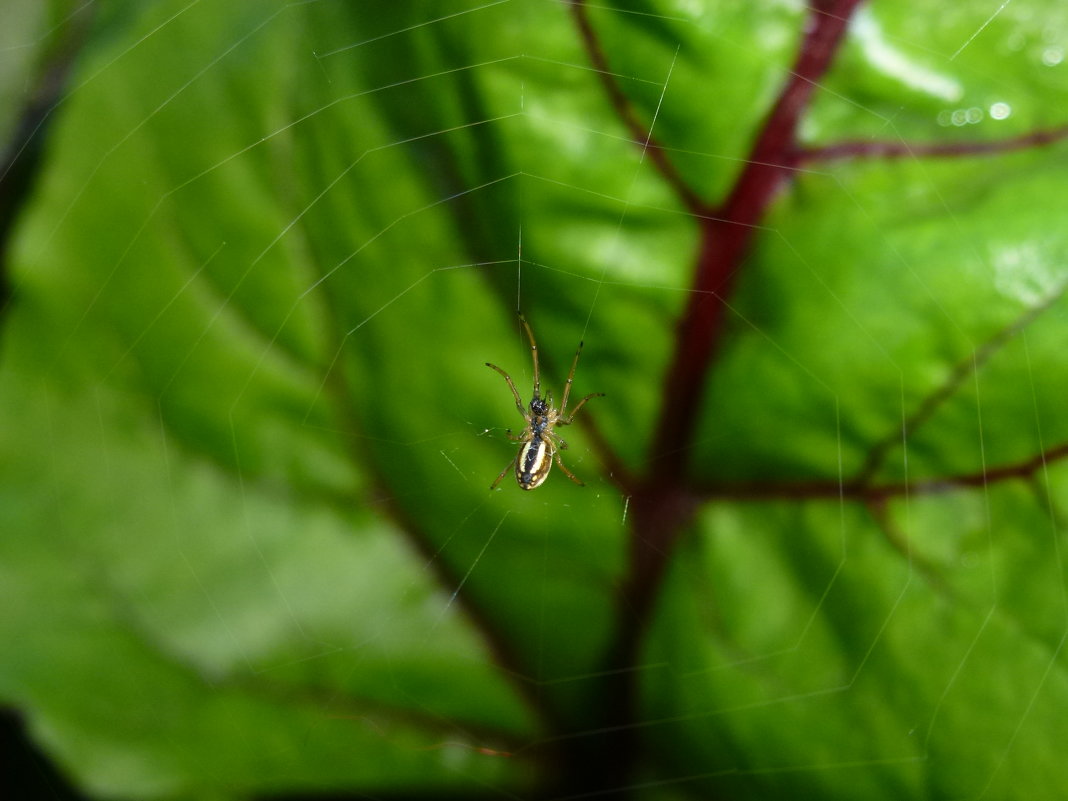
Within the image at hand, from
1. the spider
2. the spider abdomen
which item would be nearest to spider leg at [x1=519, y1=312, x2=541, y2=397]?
the spider

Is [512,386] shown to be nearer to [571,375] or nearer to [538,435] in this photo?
[571,375]

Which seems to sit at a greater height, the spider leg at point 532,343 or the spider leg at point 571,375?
the spider leg at point 532,343

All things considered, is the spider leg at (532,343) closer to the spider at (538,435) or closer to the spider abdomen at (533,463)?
the spider at (538,435)

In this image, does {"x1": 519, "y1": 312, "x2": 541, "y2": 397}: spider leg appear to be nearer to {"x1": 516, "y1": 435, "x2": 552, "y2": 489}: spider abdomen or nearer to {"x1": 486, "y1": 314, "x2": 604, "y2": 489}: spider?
{"x1": 486, "y1": 314, "x2": 604, "y2": 489}: spider

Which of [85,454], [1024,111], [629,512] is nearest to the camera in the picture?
[1024,111]

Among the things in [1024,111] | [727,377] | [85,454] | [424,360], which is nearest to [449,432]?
[424,360]

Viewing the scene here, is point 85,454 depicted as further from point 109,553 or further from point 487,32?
point 487,32

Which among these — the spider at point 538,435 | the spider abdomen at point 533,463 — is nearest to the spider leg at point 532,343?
the spider at point 538,435

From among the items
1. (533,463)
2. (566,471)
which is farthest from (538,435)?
(566,471)
